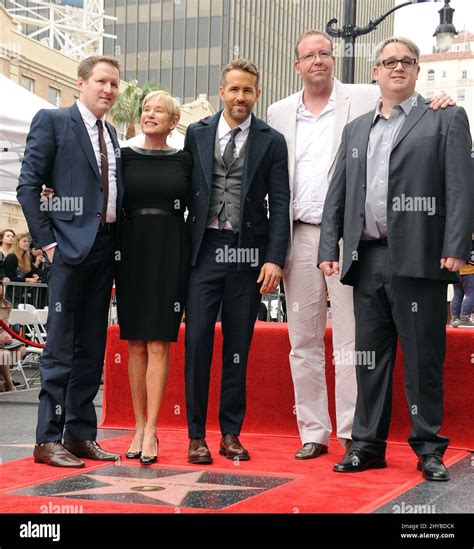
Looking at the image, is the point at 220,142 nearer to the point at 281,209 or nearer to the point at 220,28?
the point at 281,209

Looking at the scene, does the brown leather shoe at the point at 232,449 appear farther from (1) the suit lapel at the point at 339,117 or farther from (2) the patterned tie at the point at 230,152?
(1) the suit lapel at the point at 339,117

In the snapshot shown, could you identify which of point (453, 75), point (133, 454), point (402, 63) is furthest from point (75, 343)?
point (453, 75)

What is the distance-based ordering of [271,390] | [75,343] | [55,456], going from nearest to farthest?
[55,456], [75,343], [271,390]

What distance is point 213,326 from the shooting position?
5445 millimetres

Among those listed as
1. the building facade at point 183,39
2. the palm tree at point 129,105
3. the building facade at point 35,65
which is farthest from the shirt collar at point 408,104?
Result: the building facade at point 183,39

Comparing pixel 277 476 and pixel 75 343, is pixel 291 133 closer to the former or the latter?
pixel 75 343

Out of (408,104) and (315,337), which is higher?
(408,104)

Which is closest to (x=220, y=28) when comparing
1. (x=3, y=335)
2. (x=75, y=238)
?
(x=3, y=335)

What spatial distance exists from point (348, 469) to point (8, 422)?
331 centimetres

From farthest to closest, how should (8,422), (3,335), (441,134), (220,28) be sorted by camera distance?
1. (220,28)
2. (3,335)
3. (8,422)
4. (441,134)

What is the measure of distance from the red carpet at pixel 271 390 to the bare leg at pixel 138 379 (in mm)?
1303

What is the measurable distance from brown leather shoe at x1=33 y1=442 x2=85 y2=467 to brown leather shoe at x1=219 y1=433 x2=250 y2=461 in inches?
34.7

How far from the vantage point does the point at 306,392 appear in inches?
224

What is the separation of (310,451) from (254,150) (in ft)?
6.13
